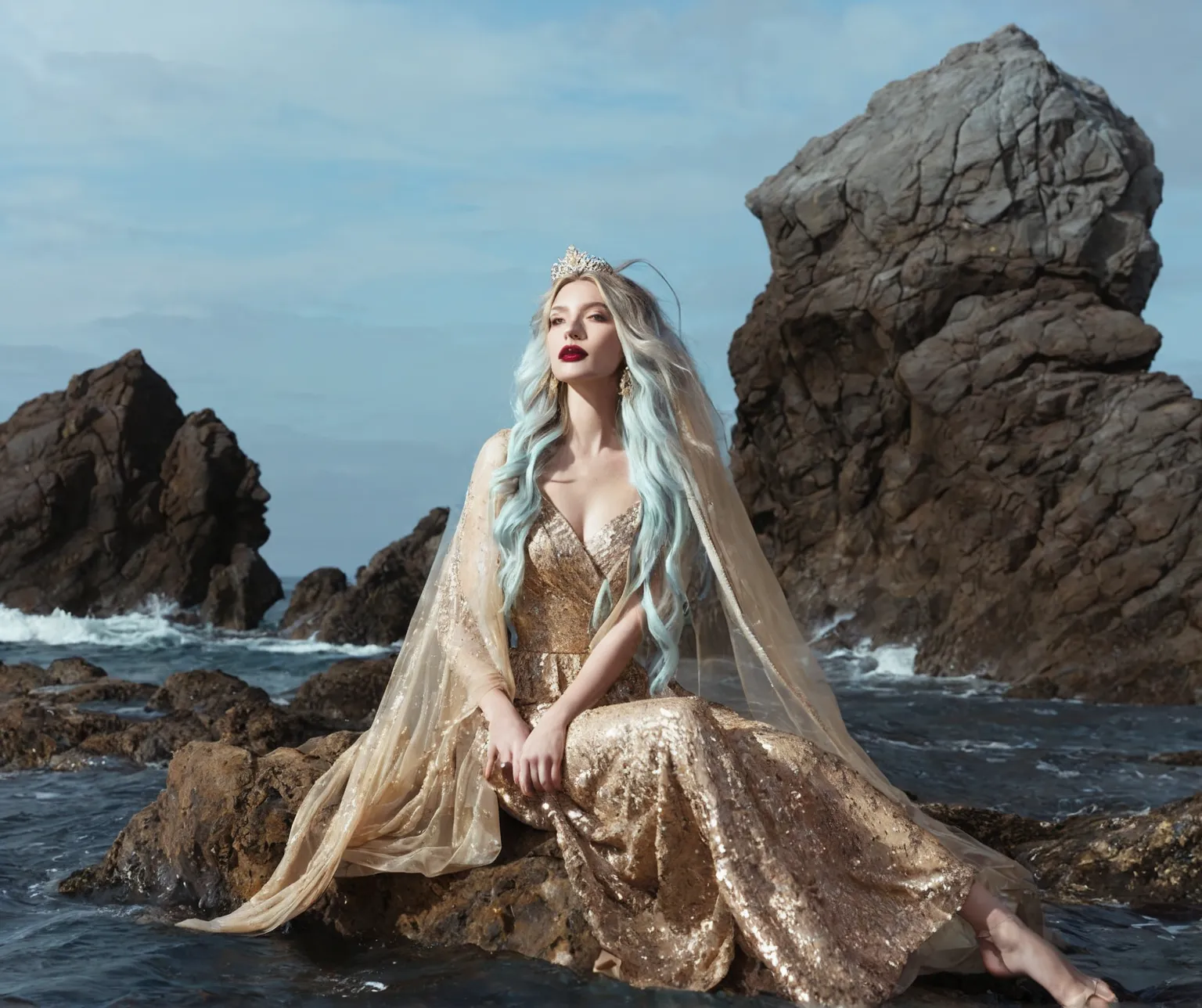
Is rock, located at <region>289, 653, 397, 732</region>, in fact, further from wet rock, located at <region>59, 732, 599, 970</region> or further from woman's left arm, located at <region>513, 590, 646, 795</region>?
woman's left arm, located at <region>513, 590, 646, 795</region>

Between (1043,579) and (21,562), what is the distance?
2603 cm

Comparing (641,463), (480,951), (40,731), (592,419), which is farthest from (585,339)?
(40,731)

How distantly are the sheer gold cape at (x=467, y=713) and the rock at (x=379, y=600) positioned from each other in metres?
24.0

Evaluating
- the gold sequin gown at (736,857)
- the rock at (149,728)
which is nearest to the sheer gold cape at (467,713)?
the gold sequin gown at (736,857)

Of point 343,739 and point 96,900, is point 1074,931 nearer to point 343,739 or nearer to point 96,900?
point 343,739

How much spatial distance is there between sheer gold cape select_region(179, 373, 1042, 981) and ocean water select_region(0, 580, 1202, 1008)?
0.29m

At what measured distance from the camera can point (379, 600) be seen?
98.3 feet

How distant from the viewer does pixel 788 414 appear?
2741cm

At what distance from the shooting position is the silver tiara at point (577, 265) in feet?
17.0

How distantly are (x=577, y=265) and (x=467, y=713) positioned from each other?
1.80 metres

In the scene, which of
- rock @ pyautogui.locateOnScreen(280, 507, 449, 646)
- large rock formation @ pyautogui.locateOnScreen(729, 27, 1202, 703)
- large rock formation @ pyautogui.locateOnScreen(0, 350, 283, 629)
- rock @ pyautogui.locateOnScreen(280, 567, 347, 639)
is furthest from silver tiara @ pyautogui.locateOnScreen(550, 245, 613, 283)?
large rock formation @ pyautogui.locateOnScreen(0, 350, 283, 629)

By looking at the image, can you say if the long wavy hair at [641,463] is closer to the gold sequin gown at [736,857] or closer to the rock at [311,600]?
the gold sequin gown at [736,857]

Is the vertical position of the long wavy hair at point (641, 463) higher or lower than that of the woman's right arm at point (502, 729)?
higher

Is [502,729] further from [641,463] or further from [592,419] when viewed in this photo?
[592,419]
